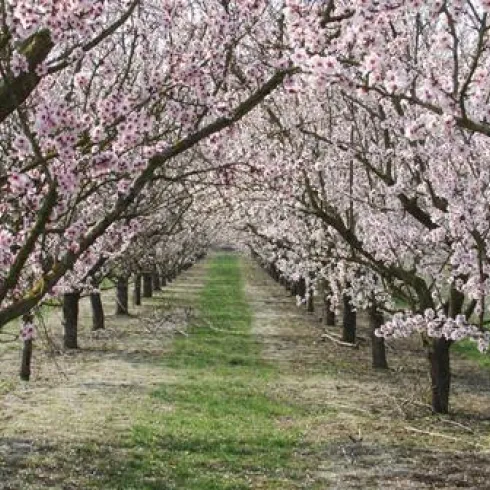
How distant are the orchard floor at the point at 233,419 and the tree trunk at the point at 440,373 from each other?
0.35 metres

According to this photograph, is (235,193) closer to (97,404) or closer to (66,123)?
(97,404)

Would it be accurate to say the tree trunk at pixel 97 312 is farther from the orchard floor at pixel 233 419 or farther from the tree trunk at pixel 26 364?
the tree trunk at pixel 26 364

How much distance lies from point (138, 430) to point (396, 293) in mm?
→ 6713

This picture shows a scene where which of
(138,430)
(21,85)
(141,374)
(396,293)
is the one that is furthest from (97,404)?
(21,85)

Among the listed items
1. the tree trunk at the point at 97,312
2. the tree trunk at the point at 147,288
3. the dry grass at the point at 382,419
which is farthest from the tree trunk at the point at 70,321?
the tree trunk at the point at 147,288

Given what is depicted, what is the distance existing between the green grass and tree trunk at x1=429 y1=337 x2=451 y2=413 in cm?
330

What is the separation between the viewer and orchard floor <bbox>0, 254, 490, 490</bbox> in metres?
14.0

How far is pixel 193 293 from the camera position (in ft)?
183

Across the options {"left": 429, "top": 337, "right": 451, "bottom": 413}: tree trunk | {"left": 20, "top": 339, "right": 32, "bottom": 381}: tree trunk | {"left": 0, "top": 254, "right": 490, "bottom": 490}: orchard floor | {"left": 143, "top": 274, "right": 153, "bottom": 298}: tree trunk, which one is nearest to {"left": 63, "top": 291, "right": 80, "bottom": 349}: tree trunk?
{"left": 0, "top": 254, "right": 490, "bottom": 490}: orchard floor

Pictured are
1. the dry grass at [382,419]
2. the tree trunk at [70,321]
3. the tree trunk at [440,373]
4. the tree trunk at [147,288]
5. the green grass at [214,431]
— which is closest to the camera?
the green grass at [214,431]

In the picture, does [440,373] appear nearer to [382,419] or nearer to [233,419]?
[382,419]

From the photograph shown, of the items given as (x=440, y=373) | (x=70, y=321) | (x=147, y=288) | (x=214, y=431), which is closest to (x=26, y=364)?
(x=70, y=321)

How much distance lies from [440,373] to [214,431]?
18.3 feet

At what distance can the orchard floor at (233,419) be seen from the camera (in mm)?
13969
